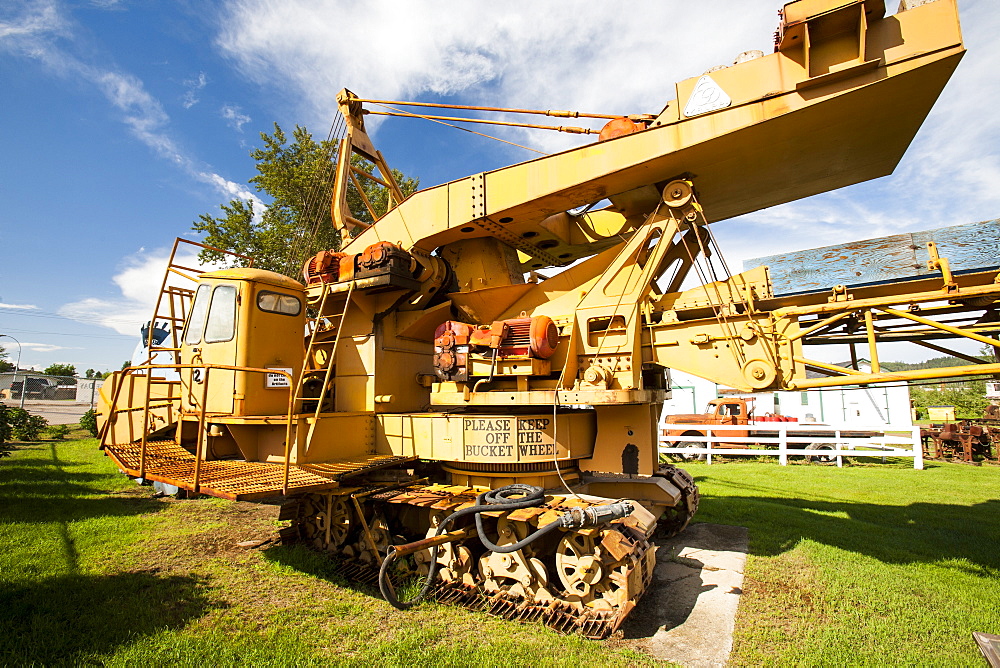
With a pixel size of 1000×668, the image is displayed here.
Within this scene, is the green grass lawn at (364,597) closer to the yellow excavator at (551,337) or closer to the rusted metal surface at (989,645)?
the rusted metal surface at (989,645)

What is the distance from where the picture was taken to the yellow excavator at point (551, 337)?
17.0 ft

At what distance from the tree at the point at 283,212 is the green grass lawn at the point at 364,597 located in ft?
34.8

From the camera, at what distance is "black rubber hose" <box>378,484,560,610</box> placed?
16.7ft

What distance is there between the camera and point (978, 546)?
303 inches

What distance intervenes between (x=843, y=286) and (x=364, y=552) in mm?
6536

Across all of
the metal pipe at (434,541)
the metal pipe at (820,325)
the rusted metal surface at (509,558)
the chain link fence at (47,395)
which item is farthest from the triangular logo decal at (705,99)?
the chain link fence at (47,395)

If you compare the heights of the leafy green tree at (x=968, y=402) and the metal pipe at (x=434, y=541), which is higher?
the leafy green tree at (x=968, y=402)

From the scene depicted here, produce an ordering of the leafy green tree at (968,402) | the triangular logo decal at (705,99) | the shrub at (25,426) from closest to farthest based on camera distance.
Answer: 1. the triangular logo decal at (705,99)
2. the shrub at (25,426)
3. the leafy green tree at (968,402)

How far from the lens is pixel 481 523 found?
17.9 feet

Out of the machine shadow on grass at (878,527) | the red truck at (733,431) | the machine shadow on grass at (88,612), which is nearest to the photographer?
the machine shadow on grass at (88,612)

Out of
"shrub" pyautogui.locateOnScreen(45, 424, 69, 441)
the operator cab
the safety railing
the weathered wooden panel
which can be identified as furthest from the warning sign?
"shrub" pyautogui.locateOnScreen(45, 424, 69, 441)

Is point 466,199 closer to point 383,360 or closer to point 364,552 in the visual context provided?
point 383,360

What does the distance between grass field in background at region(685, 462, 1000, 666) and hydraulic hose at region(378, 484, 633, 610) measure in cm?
166

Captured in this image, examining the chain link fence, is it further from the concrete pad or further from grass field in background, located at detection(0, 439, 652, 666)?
the concrete pad
